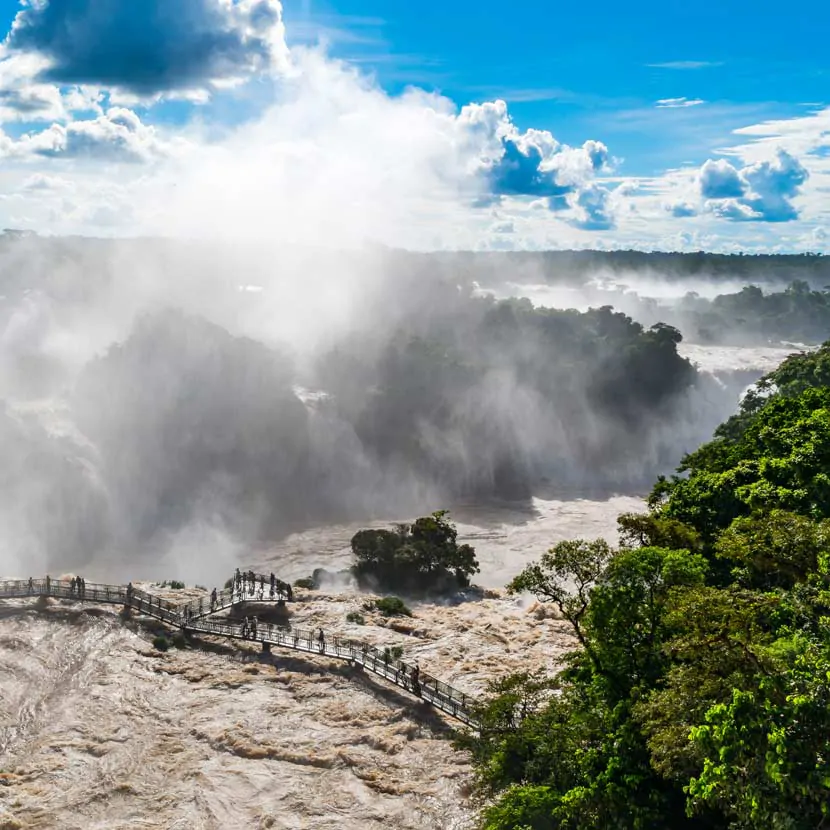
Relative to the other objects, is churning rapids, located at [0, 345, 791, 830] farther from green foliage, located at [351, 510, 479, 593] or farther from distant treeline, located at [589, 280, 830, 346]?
distant treeline, located at [589, 280, 830, 346]

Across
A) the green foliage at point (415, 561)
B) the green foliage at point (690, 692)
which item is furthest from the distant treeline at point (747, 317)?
the green foliage at point (690, 692)

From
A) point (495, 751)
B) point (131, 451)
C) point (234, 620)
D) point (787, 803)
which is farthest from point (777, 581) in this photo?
point (131, 451)

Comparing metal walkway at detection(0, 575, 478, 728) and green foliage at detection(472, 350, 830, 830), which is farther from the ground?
green foliage at detection(472, 350, 830, 830)

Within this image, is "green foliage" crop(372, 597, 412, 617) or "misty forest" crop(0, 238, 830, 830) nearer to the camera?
"misty forest" crop(0, 238, 830, 830)

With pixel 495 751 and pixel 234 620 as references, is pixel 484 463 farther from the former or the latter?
pixel 495 751

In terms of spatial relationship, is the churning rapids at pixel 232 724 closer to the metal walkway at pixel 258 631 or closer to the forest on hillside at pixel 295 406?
the metal walkway at pixel 258 631

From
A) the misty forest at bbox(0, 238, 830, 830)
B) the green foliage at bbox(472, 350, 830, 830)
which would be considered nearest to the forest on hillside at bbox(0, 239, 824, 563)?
the misty forest at bbox(0, 238, 830, 830)
